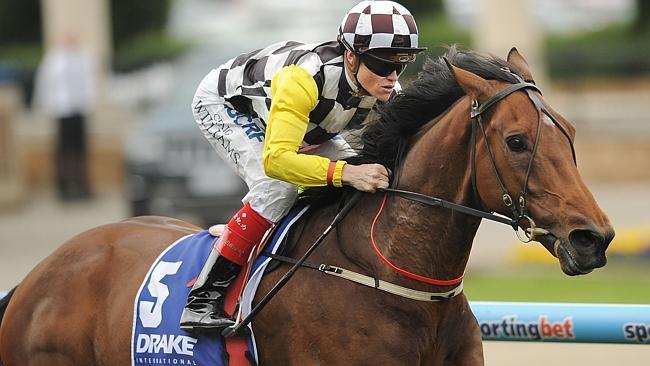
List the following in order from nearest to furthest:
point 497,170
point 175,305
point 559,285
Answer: point 497,170
point 175,305
point 559,285

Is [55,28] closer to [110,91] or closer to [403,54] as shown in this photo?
[110,91]

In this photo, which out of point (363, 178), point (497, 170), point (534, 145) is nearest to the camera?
point (534, 145)

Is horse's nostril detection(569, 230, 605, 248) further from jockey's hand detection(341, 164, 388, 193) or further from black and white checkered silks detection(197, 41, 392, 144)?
black and white checkered silks detection(197, 41, 392, 144)

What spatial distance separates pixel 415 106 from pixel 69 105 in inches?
491

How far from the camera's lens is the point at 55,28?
1862 cm

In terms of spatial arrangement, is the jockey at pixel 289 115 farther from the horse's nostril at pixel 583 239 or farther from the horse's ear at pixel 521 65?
the horse's nostril at pixel 583 239

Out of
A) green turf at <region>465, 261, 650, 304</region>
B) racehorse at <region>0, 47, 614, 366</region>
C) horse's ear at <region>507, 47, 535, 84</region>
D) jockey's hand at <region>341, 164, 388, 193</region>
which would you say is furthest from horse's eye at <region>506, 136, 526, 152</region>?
green turf at <region>465, 261, 650, 304</region>

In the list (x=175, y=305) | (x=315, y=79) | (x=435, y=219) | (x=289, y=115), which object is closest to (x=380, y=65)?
(x=315, y=79)

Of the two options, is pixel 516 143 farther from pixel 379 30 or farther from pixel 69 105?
pixel 69 105

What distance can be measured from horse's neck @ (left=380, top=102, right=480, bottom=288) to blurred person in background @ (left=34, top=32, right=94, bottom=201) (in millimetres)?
12355

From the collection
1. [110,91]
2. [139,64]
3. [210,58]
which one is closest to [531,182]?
[210,58]

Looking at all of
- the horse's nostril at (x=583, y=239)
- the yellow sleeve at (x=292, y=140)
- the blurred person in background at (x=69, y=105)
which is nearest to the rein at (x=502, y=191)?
the horse's nostril at (x=583, y=239)

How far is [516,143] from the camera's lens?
4727mm

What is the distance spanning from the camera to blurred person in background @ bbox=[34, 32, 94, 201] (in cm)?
1697
